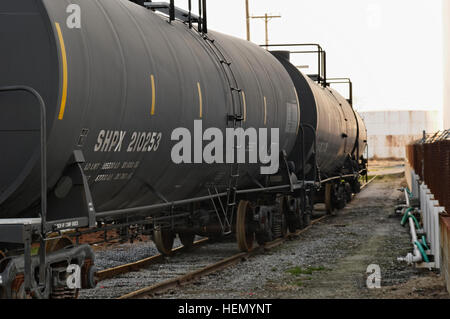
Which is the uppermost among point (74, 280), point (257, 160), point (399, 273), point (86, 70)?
point (86, 70)

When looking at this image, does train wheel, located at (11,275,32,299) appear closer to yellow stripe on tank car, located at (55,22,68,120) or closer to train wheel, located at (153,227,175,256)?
yellow stripe on tank car, located at (55,22,68,120)

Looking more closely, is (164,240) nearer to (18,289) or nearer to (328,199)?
(18,289)

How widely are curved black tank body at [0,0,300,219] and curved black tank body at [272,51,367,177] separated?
6116 mm

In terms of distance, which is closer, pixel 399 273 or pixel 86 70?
pixel 86 70

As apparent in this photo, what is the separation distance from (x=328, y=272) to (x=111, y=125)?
19.5 feet

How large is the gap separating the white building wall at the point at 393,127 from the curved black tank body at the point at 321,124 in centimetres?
7282

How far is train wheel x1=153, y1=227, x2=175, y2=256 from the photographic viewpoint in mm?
13938

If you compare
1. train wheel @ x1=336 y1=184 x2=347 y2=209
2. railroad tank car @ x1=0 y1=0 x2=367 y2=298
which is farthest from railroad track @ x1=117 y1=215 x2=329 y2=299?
train wheel @ x1=336 y1=184 x2=347 y2=209

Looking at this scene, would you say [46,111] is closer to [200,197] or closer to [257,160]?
[200,197]

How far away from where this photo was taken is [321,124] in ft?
63.0

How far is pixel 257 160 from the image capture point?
544 inches

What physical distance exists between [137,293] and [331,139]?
12.7 m

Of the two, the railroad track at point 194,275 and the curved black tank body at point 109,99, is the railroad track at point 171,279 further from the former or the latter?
the curved black tank body at point 109,99
